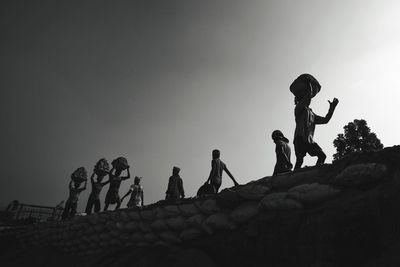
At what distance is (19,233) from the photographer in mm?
8281

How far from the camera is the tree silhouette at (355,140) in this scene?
1455 cm

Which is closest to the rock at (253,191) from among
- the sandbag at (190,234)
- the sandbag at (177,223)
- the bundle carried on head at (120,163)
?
the sandbag at (190,234)

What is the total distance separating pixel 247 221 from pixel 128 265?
74.4 inches

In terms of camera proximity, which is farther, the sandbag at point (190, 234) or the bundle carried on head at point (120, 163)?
the bundle carried on head at point (120, 163)

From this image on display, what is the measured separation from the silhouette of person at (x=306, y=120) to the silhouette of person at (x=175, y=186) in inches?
177

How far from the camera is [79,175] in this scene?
774 centimetres

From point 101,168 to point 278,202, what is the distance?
6.30 m

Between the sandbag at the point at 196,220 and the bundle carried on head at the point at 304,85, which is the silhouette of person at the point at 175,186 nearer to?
the sandbag at the point at 196,220

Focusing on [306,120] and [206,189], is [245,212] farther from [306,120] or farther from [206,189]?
[206,189]

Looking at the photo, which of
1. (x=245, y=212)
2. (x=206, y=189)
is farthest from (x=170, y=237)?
(x=206, y=189)

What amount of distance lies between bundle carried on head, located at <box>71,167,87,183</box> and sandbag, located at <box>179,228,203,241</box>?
590 centimetres

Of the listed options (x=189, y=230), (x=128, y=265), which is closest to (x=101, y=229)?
(x=128, y=265)

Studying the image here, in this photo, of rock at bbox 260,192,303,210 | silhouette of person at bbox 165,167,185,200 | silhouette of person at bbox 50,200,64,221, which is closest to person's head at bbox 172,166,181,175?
silhouette of person at bbox 165,167,185,200

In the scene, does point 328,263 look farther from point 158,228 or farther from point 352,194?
point 158,228
